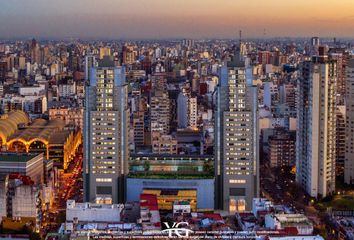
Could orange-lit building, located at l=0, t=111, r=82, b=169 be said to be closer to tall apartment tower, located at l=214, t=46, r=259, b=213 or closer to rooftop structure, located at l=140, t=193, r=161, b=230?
tall apartment tower, located at l=214, t=46, r=259, b=213

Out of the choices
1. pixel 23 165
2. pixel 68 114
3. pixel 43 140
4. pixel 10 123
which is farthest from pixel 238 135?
pixel 68 114

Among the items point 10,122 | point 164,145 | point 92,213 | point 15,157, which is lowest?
point 92,213

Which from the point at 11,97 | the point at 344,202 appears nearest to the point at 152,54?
the point at 11,97

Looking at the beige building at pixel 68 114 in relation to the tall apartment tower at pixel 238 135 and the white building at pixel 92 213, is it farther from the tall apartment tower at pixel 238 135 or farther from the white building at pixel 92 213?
the white building at pixel 92 213

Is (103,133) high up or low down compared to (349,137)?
up

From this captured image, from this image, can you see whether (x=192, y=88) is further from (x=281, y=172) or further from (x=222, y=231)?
(x=222, y=231)

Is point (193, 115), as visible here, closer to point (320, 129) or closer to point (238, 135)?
point (320, 129)

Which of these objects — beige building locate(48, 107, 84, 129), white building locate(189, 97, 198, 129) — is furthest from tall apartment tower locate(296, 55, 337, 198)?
beige building locate(48, 107, 84, 129)

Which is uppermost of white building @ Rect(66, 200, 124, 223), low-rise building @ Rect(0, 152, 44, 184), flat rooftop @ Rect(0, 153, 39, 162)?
flat rooftop @ Rect(0, 153, 39, 162)

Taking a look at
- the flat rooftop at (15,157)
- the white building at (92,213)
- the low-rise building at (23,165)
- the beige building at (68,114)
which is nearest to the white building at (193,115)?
the beige building at (68,114)
